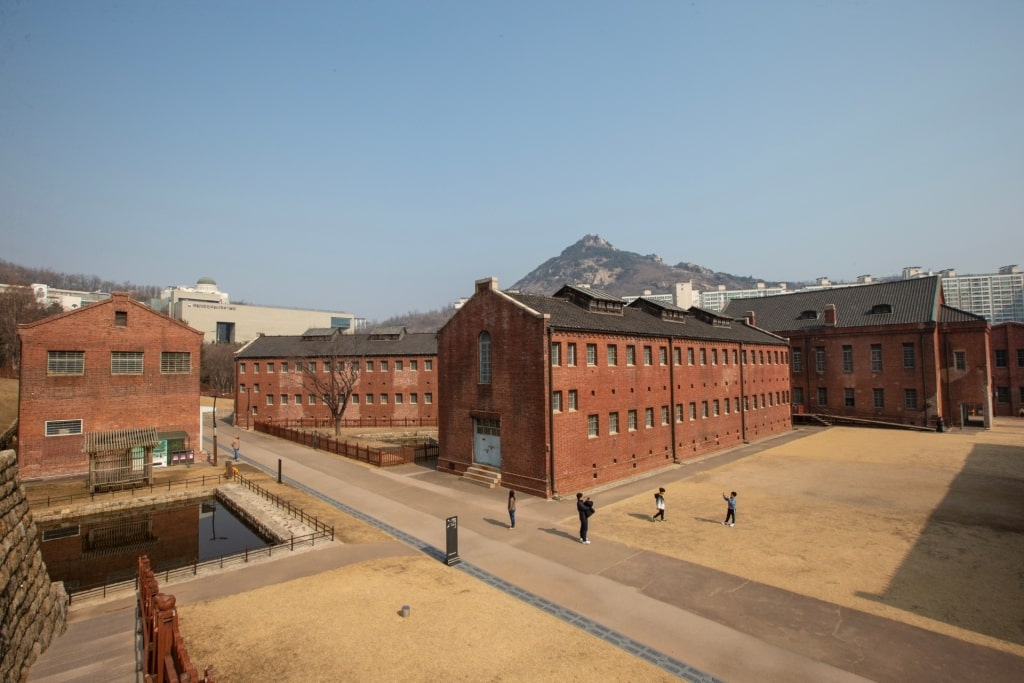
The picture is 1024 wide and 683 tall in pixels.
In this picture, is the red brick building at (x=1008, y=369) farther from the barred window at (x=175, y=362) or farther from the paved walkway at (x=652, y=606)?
the barred window at (x=175, y=362)

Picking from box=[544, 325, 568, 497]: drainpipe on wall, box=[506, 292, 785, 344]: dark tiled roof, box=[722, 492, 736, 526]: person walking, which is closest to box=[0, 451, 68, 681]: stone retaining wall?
box=[544, 325, 568, 497]: drainpipe on wall

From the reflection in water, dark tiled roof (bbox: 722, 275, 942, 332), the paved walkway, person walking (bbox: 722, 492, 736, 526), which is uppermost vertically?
dark tiled roof (bbox: 722, 275, 942, 332)

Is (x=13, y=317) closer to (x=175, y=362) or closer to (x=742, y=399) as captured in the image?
(x=175, y=362)

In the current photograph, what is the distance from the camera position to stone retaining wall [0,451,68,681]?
34.8ft

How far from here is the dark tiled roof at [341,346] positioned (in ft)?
195

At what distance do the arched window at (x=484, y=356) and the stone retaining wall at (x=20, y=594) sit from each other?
64.8 feet

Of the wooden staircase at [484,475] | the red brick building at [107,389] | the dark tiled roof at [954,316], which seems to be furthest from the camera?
the dark tiled roof at [954,316]

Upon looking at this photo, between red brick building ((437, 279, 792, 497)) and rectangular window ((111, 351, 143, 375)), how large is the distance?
20.7m

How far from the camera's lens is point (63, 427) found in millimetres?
31875

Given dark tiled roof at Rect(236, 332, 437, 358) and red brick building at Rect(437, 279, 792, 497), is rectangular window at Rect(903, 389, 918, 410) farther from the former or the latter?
dark tiled roof at Rect(236, 332, 437, 358)

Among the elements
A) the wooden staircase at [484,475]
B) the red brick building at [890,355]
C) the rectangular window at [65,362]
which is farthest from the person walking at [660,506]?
the red brick building at [890,355]

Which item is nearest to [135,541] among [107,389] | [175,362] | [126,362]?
[107,389]

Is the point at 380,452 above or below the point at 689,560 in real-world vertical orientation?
above

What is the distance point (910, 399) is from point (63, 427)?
71.1m
